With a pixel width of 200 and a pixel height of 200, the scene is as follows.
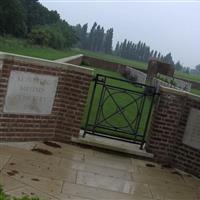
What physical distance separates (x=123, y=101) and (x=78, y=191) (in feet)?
40.8

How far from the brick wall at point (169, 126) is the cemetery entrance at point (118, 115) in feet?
0.70

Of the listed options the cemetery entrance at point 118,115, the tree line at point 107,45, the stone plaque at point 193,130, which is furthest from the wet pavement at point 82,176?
the tree line at point 107,45

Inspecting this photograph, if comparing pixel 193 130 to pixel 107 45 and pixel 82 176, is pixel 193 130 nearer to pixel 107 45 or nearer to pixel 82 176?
pixel 82 176

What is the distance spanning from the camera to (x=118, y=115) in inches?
570

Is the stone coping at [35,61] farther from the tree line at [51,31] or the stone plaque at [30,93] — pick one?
the tree line at [51,31]

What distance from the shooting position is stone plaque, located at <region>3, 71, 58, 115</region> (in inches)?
324

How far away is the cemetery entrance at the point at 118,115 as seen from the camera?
9.51 meters

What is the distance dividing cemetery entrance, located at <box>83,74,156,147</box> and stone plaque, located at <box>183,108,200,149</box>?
0.77 metres

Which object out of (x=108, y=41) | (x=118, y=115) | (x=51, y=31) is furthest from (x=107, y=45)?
(x=118, y=115)

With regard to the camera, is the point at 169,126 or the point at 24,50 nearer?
the point at 169,126

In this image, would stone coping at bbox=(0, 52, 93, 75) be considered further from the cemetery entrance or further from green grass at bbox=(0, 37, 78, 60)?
green grass at bbox=(0, 37, 78, 60)

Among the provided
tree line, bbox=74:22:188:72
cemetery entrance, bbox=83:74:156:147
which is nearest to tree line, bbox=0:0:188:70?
tree line, bbox=74:22:188:72

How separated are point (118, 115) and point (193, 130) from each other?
5554 millimetres

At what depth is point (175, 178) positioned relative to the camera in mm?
8430
